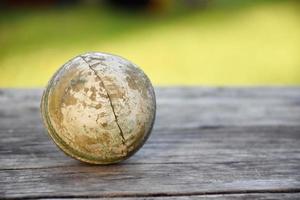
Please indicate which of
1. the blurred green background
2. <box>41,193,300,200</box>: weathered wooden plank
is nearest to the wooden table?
<box>41,193,300,200</box>: weathered wooden plank

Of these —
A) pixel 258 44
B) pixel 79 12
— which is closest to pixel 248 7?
pixel 258 44

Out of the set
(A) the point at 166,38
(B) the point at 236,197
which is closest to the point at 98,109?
(B) the point at 236,197

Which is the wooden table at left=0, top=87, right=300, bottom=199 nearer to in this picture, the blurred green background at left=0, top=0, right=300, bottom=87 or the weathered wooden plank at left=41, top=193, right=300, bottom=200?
the weathered wooden plank at left=41, top=193, right=300, bottom=200

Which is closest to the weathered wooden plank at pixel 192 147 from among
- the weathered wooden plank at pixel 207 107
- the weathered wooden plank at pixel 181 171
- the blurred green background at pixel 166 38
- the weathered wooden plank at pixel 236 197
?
the weathered wooden plank at pixel 181 171

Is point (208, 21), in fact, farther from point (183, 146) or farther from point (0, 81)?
point (183, 146)

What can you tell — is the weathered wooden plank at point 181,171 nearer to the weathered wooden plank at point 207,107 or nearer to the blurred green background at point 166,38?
the weathered wooden plank at point 207,107

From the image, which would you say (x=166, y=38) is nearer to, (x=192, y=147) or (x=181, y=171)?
(x=192, y=147)
